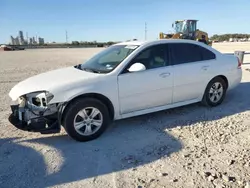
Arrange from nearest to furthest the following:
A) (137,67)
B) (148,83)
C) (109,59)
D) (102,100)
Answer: (102,100) → (137,67) → (148,83) → (109,59)

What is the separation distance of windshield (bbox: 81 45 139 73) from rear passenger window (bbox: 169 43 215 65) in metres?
0.86

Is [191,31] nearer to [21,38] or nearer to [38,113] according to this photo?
[38,113]

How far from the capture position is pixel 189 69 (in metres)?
4.92

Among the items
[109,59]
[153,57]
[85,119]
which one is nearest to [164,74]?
[153,57]

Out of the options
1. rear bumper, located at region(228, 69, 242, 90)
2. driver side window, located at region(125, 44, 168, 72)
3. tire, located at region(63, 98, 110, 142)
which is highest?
driver side window, located at region(125, 44, 168, 72)

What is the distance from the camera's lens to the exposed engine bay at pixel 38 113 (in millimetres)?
3699

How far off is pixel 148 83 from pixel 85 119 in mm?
1338

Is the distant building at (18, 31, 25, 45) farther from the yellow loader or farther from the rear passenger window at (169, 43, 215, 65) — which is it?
the rear passenger window at (169, 43, 215, 65)

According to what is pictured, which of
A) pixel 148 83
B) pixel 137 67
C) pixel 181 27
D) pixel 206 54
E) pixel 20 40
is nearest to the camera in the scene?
pixel 137 67

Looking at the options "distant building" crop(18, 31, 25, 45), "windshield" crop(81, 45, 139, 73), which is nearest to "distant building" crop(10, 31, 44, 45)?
"distant building" crop(18, 31, 25, 45)

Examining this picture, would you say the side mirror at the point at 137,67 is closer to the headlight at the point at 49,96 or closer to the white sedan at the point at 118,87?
the white sedan at the point at 118,87

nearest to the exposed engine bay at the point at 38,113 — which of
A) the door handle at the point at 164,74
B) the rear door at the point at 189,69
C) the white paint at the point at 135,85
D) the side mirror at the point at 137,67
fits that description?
the white paint at the point at 135,85

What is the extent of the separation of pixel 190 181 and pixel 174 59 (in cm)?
267

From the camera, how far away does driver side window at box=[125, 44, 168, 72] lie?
4.47 m
